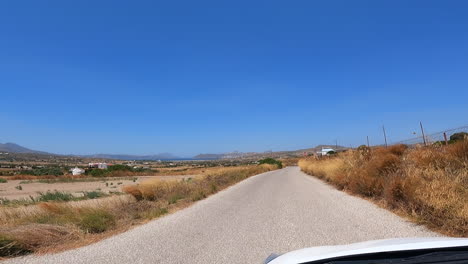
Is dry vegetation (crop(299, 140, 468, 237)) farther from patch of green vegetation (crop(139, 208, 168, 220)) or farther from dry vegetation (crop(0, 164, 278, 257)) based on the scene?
dry vegetation (crop(0, 164, 278, 257))

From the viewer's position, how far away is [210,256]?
250 inches

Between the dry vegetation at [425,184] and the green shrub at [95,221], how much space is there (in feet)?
26.9

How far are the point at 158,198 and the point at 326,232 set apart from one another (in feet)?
36.5

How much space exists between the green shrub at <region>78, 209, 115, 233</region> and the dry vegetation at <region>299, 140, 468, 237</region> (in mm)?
8193

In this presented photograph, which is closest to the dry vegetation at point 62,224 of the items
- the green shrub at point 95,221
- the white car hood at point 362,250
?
the green shrub at point 95,221

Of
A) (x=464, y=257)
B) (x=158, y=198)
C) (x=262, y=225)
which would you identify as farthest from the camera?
(x=158, y=198)

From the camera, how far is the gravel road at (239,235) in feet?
21.3

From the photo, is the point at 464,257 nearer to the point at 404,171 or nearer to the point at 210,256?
the point at 210,256

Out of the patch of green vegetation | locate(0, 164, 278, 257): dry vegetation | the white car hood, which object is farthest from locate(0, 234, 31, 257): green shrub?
the white car hood

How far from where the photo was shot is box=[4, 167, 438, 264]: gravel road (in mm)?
6484

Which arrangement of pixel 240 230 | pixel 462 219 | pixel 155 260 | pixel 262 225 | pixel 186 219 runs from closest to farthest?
pixel 155 260
pixel 462 219
pixel 240 230
pixel 262 225
pixel 186 219

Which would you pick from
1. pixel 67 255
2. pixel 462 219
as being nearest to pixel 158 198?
pixel 67 255

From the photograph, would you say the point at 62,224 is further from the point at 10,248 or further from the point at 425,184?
the point at 425,184

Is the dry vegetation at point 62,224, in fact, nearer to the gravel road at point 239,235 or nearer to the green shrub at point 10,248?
the green shrub at point 10,248
